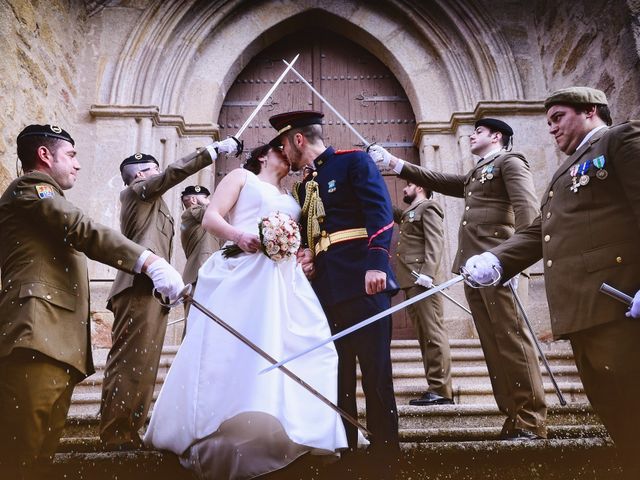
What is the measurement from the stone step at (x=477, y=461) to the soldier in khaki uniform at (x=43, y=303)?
0.82ft

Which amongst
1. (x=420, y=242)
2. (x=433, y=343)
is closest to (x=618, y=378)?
(x=433, y=343)

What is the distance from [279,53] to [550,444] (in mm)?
6313

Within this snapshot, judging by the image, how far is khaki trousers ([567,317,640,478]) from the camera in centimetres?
228

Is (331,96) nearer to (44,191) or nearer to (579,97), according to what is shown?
(579,97)

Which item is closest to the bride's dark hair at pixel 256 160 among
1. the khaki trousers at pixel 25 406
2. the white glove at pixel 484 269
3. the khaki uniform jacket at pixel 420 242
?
the white glove at pixel 484 269

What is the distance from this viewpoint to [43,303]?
2.62m

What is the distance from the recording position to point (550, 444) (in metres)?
2.95

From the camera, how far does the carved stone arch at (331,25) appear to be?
7.18 meters

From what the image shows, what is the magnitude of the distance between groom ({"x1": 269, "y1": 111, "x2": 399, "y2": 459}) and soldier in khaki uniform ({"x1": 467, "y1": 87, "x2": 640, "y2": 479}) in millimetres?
762

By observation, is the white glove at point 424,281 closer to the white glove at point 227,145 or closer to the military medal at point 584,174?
the white glove at point 227,145

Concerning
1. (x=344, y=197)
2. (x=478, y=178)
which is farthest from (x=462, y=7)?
(x=344, y=197)

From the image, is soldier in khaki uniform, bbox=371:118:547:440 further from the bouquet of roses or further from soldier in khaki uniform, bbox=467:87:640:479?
the bouquet of roses

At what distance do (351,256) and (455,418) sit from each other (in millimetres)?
1464

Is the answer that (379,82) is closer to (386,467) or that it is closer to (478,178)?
(478,178)
